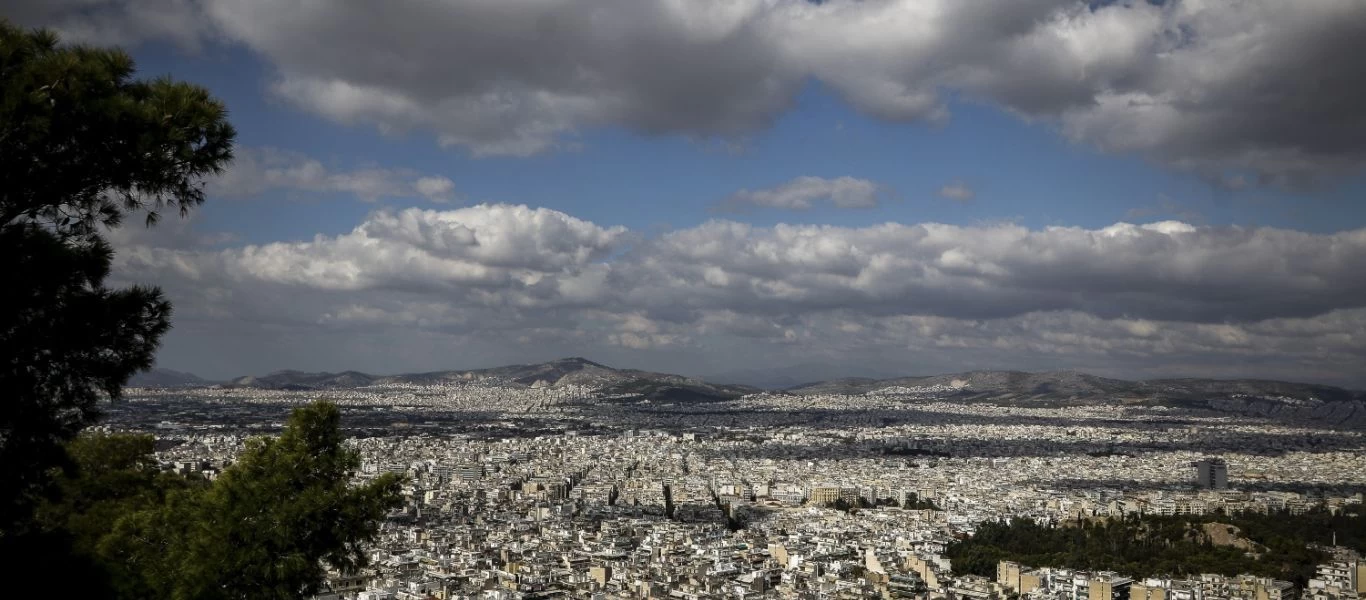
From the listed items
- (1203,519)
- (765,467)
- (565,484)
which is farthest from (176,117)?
(765,467)

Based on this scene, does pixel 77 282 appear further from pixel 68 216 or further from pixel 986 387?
pixel 986 387

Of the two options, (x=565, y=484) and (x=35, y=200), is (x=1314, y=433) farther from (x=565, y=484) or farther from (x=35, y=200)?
(x=35, y=200)

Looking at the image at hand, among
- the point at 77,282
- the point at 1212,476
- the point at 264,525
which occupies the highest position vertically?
the point at 77,282

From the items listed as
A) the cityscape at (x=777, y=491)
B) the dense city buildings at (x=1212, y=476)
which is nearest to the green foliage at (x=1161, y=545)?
the cityscape at (x=777, y=491)

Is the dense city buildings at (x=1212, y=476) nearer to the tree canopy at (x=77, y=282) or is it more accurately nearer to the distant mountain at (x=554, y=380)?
the tree canopy at (x=77, y=282)

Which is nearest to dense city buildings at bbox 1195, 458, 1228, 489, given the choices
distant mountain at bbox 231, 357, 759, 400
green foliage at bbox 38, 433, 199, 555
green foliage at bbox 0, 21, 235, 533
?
green foliage at bbox 38, 433, 199, 555

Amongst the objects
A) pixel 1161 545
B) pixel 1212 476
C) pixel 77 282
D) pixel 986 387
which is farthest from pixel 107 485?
pixel 986 387
